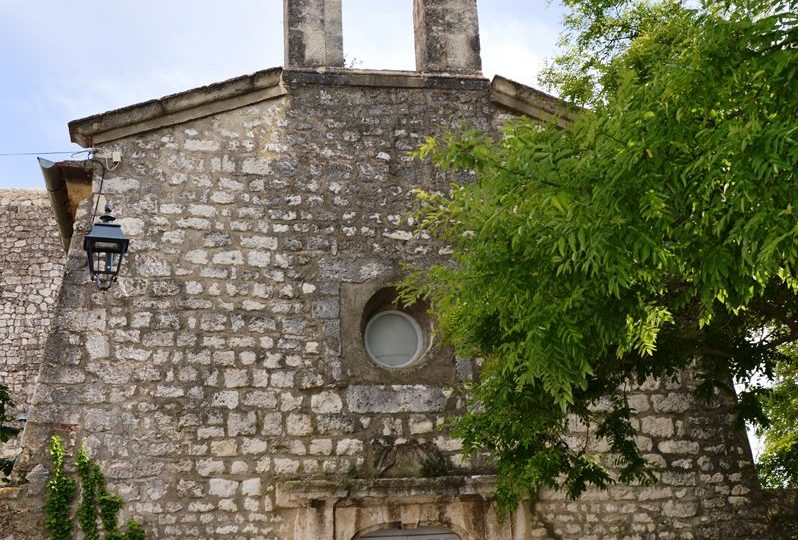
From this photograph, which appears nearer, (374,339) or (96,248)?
(96,248)

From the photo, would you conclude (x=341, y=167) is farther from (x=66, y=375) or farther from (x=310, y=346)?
(x=66, y=375)

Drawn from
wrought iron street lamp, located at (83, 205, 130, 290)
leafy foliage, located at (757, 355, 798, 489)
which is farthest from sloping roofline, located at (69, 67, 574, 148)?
leafy foliage, located at (757, 355, 798, 489)

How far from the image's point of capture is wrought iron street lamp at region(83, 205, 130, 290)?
6148mm

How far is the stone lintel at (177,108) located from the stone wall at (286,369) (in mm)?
39

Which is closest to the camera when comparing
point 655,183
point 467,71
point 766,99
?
point 766,99

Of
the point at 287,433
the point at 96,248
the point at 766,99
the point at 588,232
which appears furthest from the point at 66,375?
the point at 766,99

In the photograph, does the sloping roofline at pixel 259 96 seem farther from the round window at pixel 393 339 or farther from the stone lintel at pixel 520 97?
the round window at pixel 393 339

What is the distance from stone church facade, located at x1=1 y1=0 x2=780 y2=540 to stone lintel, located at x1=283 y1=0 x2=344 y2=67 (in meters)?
0.02

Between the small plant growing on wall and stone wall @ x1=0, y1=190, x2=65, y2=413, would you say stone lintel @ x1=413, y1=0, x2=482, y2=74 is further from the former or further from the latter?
stone wall @ x1=0, y1=190, x2=65, y2=413

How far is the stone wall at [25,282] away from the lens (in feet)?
41.4

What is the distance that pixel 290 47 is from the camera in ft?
25.0

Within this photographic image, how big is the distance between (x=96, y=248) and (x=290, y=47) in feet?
8.53

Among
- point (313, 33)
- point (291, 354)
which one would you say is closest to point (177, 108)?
point (313, 33)

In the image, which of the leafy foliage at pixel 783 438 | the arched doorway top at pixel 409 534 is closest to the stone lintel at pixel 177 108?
the arched doorway top at pixel 409 534
